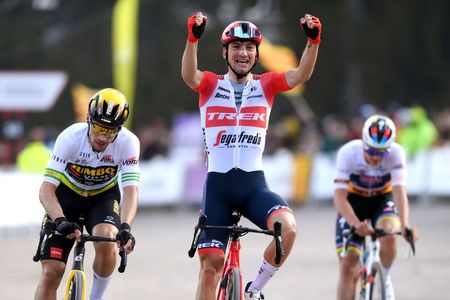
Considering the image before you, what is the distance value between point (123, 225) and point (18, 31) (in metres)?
44.8

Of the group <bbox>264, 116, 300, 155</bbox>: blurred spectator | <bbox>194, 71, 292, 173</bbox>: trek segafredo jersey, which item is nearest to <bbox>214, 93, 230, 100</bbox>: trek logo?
<bbox>194, 71, 292, 173</bbox>: trek segafredo jersey

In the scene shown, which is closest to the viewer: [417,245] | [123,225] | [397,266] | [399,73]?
[123,225]

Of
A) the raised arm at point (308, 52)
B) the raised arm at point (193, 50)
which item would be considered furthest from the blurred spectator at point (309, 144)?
the raised arm at point (193, 50)

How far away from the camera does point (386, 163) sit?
1080 centimetres

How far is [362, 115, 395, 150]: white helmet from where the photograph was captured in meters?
10.2

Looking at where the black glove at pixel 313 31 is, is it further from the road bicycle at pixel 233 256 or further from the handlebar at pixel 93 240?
the handlebar at pixel 93 240

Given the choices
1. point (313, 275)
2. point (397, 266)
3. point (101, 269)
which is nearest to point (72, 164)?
point (101, 269)

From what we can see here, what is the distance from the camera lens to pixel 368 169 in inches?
428

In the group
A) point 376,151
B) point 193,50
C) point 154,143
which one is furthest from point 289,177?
point 193,50

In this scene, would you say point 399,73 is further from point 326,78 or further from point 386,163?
point 386,163

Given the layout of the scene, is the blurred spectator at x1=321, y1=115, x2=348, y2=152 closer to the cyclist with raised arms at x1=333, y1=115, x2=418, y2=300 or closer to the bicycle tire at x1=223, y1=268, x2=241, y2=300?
the cyclist with raised arms at x1=333, y1=115, x2=418, y2=300

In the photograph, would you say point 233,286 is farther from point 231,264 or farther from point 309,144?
point 309,144

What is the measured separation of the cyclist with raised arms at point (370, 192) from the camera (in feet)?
34.0

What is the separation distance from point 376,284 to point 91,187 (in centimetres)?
269
